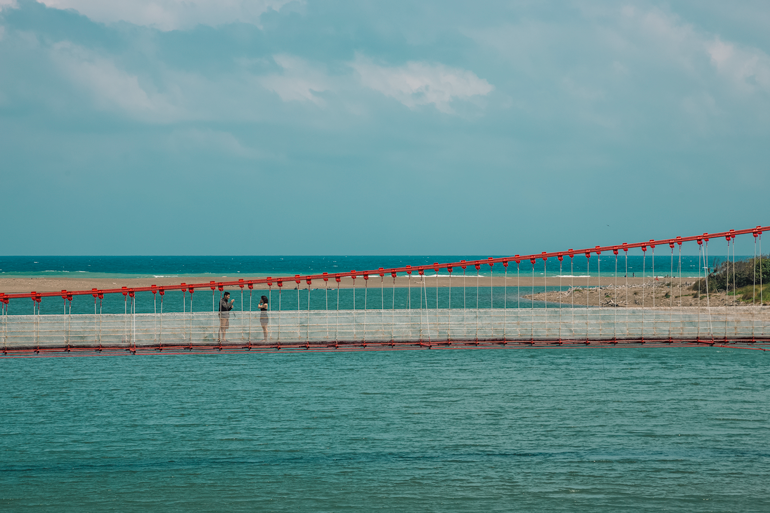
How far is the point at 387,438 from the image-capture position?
2431 centimetres

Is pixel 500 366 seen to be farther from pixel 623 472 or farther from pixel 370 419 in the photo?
pixel 623 472

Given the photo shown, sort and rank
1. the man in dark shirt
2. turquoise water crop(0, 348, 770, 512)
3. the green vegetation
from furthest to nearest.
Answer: the green vegetation < the man in dark shirt < turquoise water crop(0, 348, 770, 512)

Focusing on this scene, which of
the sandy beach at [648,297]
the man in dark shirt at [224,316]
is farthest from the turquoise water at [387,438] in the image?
the sandy beach at [648,297]

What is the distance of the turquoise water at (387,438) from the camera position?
1917cm

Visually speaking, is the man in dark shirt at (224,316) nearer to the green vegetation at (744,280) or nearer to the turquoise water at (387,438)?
the turquoise water at (387,438)

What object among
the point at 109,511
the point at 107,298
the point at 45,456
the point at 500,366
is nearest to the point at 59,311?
the point at 107,298

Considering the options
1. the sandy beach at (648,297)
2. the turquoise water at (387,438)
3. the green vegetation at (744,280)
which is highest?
the green vegetation at (744,280)

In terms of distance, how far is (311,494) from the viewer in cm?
1934

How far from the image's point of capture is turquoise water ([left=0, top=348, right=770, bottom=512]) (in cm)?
1917

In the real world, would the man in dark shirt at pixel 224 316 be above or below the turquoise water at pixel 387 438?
above

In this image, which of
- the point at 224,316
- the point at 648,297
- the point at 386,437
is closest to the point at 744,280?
the point at 648,297

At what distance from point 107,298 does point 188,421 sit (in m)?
71.8

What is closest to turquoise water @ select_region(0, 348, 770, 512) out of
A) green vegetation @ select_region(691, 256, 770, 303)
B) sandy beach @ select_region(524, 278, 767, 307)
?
green vegetation @ select_region(691, 256, 770, 303)

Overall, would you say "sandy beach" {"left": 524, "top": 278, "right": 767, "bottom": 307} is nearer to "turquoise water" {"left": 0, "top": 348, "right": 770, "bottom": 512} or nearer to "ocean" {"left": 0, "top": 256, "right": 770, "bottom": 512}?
"ocean" {"left": 0, "top": 256, "right": 770, "bottom": 512}
